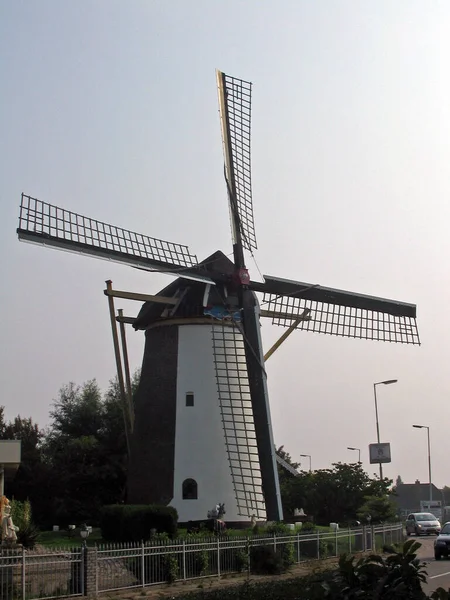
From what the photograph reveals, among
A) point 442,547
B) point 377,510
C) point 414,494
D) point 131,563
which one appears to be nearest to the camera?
point 131,563

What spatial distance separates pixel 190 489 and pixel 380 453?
1303 cm

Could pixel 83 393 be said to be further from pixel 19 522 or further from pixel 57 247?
pixel 19 522

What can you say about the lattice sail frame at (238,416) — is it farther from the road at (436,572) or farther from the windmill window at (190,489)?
the road at (436,572)

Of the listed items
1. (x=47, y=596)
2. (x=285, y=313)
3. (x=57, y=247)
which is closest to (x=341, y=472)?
(x=285, y=313)

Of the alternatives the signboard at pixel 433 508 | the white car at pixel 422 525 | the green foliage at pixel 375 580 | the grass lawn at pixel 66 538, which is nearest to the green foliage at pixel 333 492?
the grass lawn at pixel 66 538

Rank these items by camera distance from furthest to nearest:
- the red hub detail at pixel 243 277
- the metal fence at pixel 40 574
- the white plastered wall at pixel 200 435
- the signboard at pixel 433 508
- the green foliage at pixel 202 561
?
the signboard at pixel 433 508 < the red hub detail at pixel 243 277 < the white plastered wall at pixel 200 435 < the green foliage at pixel 202 561 < the metal fence at pixel 40 574

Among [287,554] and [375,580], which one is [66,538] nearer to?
[287,554]

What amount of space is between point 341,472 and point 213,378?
382 inches

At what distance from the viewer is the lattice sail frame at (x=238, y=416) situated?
102 feet

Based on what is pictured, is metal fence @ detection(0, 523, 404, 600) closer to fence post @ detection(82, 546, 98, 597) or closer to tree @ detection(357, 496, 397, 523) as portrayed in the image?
fence post @ detection(82, 546, 98, 597)

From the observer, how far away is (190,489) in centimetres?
3166

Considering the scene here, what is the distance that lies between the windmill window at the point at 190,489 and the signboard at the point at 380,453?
500 inches

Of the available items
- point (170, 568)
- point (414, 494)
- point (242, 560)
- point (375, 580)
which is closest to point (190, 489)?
point (242, 560)

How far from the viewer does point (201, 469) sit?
3186cm
